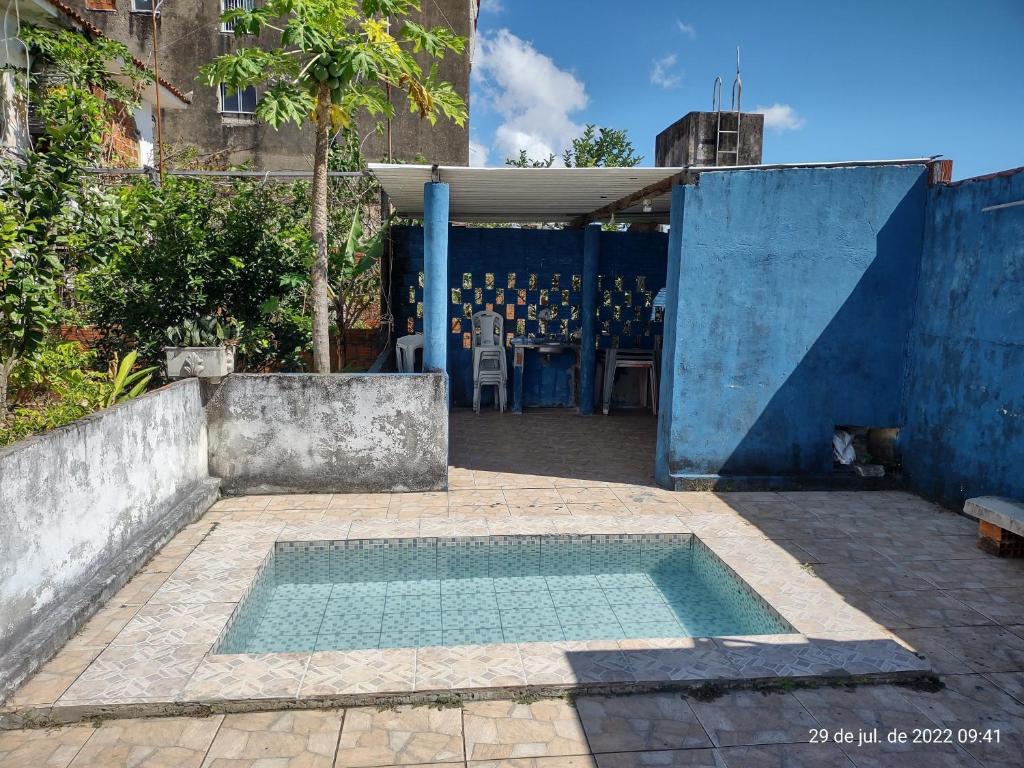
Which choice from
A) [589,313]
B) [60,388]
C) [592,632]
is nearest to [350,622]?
[592,632]

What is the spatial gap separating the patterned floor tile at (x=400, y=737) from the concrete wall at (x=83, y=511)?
1728 mm

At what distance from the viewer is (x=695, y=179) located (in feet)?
22.4

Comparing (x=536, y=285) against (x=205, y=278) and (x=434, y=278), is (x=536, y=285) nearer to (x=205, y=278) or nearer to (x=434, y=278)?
(x=434, y=278)

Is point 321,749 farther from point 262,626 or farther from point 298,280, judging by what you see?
point 298,280

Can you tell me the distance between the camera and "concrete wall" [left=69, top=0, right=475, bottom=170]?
57.0 feet

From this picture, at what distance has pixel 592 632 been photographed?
4.70 meters

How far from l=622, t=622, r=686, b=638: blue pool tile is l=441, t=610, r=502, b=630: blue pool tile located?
0.88m

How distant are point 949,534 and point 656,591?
2.80m

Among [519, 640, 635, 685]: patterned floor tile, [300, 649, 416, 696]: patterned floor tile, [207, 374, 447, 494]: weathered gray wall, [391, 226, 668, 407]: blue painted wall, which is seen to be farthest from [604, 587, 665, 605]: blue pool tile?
[391, 226, 668, 407]: blue painted wall

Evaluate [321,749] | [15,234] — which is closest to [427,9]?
[15,234]

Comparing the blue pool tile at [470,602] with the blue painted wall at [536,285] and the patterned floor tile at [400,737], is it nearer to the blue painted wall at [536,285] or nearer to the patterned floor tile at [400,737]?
the patterned floor tile at [400,737]

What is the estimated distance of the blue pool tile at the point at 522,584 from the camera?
5.33 metres

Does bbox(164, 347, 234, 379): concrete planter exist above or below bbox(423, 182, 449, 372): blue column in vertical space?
below

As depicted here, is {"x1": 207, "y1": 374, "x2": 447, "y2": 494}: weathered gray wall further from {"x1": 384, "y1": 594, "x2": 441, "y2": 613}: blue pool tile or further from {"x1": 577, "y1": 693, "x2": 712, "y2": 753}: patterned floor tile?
{"x1": 577, "y1": 693, "x2": 712, "y2": 753}: patterned floor tile
